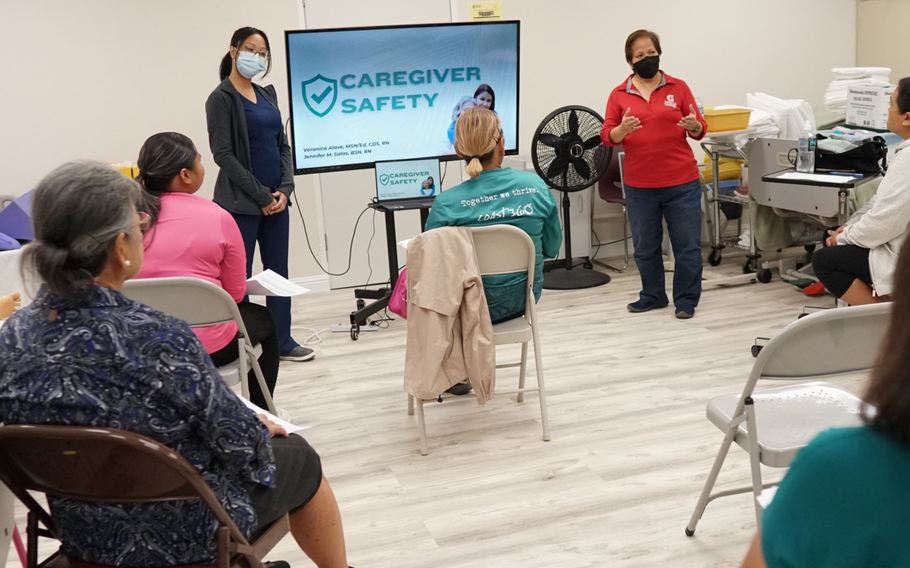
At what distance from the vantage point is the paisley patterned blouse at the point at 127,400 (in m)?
1.59

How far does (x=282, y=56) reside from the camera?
19.3 ft

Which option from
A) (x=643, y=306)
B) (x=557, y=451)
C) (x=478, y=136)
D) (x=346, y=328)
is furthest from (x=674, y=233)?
(x=557, y=451)

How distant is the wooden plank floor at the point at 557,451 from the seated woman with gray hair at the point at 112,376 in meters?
0.99

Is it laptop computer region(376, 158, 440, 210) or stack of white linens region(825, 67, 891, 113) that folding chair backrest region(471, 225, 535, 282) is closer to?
laptop computer region(376, 158, 440, 210)

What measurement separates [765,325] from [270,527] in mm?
3541

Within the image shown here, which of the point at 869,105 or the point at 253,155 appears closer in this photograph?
the point at 253,155

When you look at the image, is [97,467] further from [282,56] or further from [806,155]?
[282,56]

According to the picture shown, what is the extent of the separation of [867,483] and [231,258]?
247cm

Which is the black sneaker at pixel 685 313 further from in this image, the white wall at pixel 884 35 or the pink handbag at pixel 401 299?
the white wall at pixel 884 35

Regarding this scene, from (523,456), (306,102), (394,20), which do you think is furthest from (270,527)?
(394,20)

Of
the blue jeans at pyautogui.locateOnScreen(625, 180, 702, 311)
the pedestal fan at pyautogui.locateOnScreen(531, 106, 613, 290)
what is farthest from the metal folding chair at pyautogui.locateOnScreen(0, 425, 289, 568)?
the pedestal fan at pyautogui.locateOnScreen(531, 106, 613, 290)

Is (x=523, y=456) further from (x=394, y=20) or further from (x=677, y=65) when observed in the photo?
(x=677, y=65)

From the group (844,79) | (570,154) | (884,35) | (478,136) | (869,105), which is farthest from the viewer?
(884,35)

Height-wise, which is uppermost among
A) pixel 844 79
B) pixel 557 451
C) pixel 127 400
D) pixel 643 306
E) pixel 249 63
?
pixel 249 63
